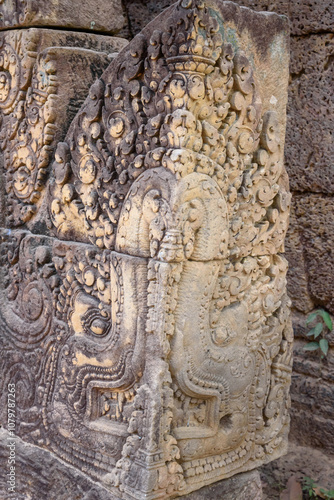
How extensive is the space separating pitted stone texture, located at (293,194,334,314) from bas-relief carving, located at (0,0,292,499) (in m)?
1.14

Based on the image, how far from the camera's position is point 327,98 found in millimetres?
3457

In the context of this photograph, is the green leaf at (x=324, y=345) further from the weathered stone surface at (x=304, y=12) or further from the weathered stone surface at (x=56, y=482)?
the weathered stone surface at (x=304, y=12)

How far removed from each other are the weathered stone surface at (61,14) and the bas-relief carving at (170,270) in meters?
0.50

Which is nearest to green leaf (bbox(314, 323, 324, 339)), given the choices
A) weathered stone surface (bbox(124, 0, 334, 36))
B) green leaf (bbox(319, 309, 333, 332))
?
green leaf (bbox(319, 309, 333, 332))

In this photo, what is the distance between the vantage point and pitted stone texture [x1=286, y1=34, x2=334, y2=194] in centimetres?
346

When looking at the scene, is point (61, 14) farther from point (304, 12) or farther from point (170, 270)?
point (304, 12)

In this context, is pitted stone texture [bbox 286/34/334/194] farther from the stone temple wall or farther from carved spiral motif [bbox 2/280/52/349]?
carved spiral motif [bbox 2/280/52/349]

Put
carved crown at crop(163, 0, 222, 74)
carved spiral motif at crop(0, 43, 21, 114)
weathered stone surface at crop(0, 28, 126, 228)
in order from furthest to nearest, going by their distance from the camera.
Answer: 1. carved spiral motif at crop(0, 43, 21, 114)
2. weathered stone surface at crop(0, 28, 126, 228)
3. carved crown at crop(163, 0, 222, 74)

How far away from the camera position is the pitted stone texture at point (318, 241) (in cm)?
361

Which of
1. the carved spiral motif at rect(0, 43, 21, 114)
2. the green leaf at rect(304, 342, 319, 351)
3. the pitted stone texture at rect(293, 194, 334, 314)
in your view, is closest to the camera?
the carved spiral motif at rect(0, 43, 21, 114)

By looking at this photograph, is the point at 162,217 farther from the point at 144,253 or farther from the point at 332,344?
the point at 332,344

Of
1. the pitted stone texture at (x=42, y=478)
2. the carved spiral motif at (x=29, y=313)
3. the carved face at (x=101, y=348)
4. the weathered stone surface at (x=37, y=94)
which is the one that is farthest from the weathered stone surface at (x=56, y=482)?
the weathered stone surface at (x=37, y=94)

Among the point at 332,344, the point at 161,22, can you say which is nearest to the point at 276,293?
the point at 161,22

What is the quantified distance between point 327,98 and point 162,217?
173 centimetres
